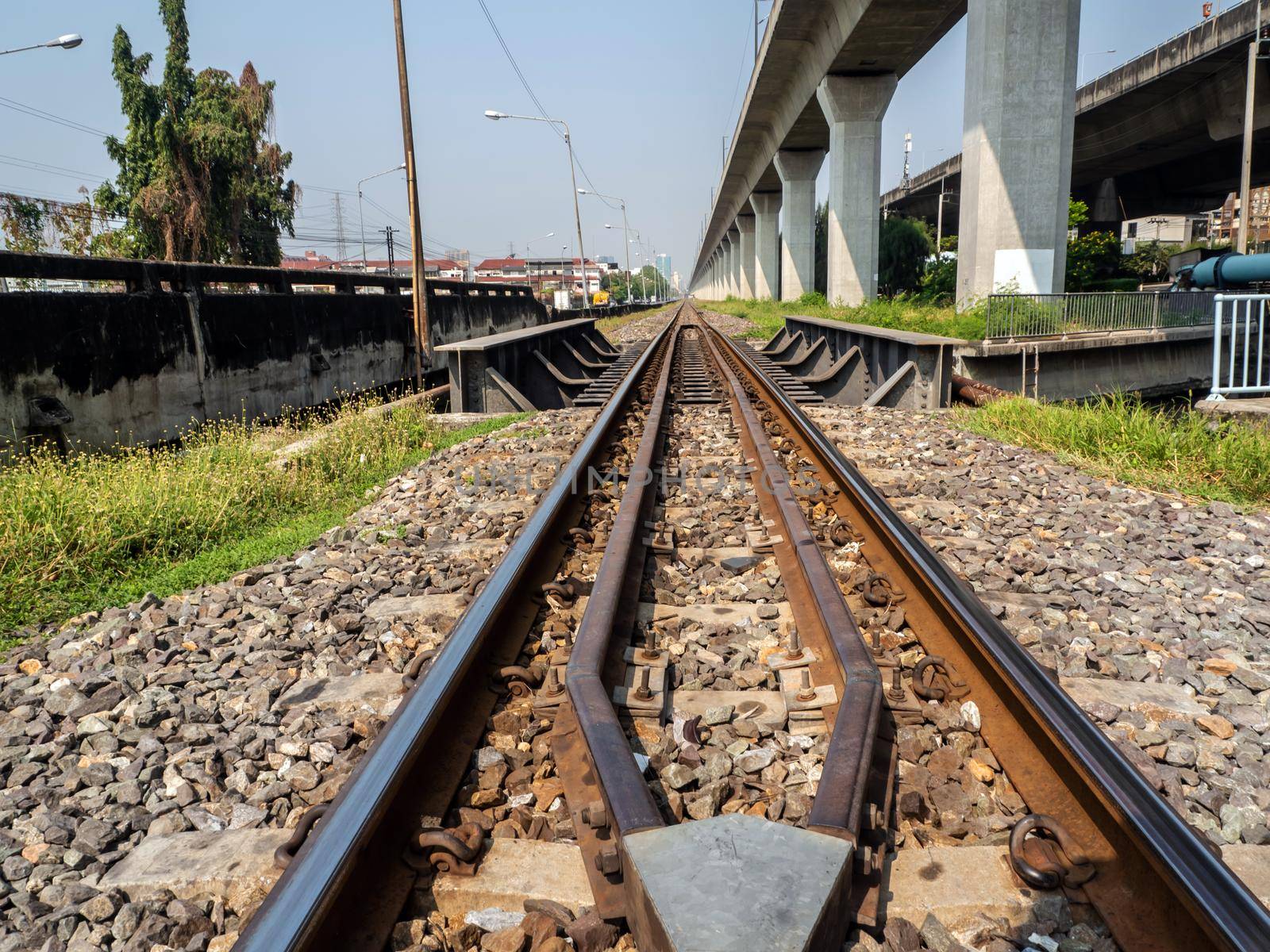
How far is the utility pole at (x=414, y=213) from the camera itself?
15.1 m

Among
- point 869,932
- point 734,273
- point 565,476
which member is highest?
point 734,273

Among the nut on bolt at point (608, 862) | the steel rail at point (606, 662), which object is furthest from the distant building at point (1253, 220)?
the nut on bolt at point (608, 862)

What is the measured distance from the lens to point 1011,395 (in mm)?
9711

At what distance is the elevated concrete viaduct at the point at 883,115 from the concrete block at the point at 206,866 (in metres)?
19.6

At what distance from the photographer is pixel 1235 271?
22719mm

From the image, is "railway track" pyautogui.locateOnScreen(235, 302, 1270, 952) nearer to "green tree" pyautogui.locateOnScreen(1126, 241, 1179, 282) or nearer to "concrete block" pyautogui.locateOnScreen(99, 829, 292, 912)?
"concrete block" pyautogui.locateOnScreen(99, 829, 292, 912)

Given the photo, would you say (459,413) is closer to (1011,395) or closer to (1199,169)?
(1011,395)

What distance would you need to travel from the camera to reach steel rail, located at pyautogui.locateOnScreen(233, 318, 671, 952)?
174 cm

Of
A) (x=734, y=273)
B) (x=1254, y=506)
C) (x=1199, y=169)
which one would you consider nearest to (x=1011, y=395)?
(x=1254, y=506)

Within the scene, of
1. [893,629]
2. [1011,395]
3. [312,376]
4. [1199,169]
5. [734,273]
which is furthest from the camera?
[734,273]

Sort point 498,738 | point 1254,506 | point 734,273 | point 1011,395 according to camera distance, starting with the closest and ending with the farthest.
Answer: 1. point 498,738
2. point 1254,506
3. point 1011,395
4. point 734,273

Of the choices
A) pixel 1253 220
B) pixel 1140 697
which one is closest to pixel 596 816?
pixel 1140 697

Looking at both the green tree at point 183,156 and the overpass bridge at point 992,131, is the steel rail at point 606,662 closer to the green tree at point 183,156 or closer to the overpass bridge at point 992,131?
the overpass bridge at point 992,131

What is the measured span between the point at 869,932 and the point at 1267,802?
1.21 metres
